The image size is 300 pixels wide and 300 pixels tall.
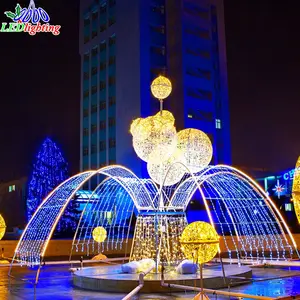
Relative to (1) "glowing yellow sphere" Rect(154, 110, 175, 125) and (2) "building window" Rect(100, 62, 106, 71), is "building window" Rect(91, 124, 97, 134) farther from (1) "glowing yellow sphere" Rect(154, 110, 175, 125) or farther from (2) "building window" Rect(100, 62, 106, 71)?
(1) "glowing yellow sphere" Rect(154, 110, 175, 125)

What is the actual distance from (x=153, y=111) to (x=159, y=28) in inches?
334

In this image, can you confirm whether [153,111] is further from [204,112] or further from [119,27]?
[119,27]

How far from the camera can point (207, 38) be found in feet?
145

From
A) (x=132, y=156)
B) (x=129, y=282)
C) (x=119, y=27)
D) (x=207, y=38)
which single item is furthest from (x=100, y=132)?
(x=129, y=282)

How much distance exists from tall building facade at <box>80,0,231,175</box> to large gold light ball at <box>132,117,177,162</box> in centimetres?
2775

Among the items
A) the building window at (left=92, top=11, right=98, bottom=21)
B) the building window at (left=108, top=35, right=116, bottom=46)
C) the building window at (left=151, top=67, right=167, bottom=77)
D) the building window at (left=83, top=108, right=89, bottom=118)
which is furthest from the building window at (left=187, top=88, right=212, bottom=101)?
the building window at (left=92, top=11, right=98, bottom=21)

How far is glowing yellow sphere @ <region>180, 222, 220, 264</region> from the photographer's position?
7258mm

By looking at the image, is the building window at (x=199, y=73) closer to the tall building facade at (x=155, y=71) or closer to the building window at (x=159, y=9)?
the tall building facade at (x=155, y=71)

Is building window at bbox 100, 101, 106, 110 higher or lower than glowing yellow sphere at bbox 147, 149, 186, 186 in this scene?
higher

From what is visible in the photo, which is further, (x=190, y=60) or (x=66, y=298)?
(x=190, y=60)

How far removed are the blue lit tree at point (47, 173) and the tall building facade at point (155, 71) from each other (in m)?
8.71

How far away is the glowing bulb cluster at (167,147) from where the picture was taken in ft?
36.9

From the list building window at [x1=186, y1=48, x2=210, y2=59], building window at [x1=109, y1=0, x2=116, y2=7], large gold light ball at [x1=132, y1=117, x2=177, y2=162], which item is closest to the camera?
large gold light ball at [x1=132, y1=117, x2=177, y2=162]

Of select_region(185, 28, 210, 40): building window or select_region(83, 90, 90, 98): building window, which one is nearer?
select_region(185, 28, 210, 40): building window
